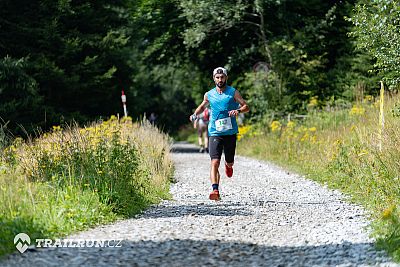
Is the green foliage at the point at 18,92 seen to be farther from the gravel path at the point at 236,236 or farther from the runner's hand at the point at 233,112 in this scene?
the runner's hand at the point at 233,112

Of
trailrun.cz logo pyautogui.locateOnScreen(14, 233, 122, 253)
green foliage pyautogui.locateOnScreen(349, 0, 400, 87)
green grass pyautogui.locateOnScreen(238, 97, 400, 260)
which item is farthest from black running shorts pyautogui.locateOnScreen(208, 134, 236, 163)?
trailrun.cz logo pyautogui.locateOnScreen(14, 233, 122, 253)

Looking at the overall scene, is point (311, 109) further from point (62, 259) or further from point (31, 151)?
point (62, 259)

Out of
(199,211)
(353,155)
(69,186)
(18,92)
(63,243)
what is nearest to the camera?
(63,243)

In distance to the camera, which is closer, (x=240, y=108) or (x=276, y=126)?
(x=240, y=108)

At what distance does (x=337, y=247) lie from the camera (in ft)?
24.8

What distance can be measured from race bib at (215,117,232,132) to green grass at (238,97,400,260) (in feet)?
6.98

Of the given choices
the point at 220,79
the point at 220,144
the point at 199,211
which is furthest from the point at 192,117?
the point at 199,211

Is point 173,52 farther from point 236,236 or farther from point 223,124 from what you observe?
point 236,236

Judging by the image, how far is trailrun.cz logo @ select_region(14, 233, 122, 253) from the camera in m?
7.34

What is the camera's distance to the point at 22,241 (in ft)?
24.1

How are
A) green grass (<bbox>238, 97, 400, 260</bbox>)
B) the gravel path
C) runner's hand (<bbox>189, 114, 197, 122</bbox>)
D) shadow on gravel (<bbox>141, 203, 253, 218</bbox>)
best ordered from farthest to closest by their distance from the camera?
runner's hand (<bbox>189, 114, 197, 122</bbox>) → shadow on gravel (<bbox>141, 203, 253, 218</bbox>) → green grass (<bbox>238, 97, 400, 260</bbox>) → the gravel path

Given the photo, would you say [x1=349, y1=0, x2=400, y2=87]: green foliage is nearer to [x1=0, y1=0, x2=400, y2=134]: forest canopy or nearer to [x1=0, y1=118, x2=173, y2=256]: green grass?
[x1=0, y1=118, x2=173, y2=256]: green grass

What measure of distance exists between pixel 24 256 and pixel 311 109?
60.7 feet

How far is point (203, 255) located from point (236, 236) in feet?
3.36
